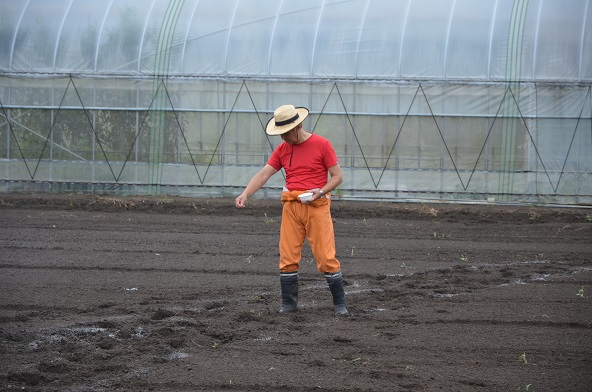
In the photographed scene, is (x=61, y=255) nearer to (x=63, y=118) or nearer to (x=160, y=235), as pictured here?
(x=160, y=235)

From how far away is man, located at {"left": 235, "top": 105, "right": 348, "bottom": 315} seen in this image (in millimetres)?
8250

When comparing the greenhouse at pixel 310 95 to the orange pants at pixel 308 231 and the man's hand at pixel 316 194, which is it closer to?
the orange pants at pixel 308 231

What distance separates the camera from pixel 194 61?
20.9 meters

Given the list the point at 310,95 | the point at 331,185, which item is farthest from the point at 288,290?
the point at 310,95

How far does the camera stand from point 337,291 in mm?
8297

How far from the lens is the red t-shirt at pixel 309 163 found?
8.37m

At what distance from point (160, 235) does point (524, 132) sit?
963 centimetres

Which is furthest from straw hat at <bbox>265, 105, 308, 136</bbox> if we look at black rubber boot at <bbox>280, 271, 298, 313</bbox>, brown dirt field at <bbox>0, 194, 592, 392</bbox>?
brown dirt field at <bbox>0, 194, 592, 392</bbox>

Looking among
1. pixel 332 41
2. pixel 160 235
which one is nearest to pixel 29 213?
pixel 160 235

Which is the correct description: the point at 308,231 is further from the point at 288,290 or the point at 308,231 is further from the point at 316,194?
the point at 288,290

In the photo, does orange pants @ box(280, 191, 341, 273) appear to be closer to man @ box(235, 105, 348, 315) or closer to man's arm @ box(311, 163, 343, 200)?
man @ box(235, 105, 348, 315)

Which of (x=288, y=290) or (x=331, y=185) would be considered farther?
(x=288, y=290)

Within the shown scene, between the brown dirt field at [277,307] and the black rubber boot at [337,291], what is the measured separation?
0.41 feet

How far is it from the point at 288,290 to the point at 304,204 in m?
0.83
